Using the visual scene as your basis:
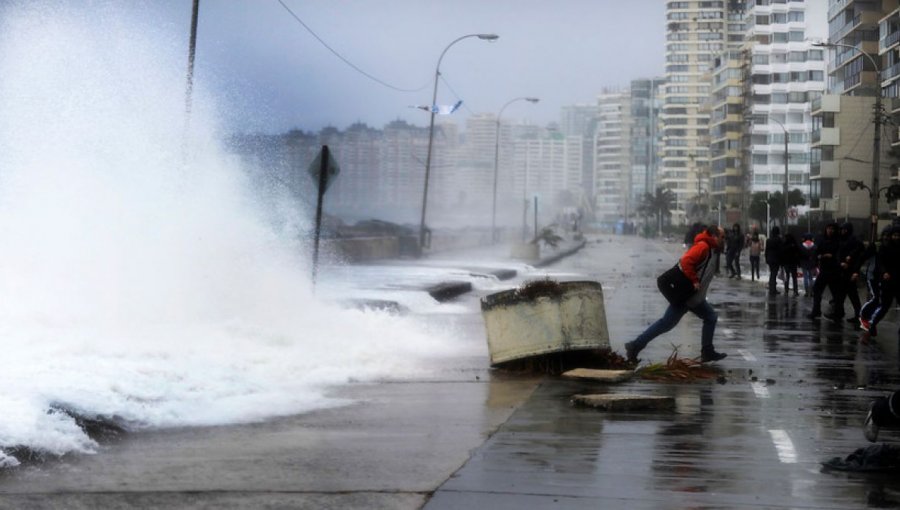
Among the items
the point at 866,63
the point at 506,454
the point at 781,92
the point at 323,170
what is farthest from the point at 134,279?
the point at 781,92

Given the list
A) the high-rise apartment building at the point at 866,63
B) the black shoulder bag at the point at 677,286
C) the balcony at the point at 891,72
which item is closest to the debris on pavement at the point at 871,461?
the black shoulder bag at the point at 677,286

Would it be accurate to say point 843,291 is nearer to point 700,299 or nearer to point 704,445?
point 700,299

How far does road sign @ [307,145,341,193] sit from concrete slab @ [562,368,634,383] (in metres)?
8.66

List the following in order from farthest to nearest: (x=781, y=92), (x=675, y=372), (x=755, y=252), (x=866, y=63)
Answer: (x=781, y=92)
(x=866, y=63)
(x=755, y=252)
(x=675, y=372)

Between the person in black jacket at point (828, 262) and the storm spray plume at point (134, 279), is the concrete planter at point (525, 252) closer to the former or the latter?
the storm spray plume at point (134, 279)

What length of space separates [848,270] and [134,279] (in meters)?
12.2

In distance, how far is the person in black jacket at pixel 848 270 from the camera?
2312 centimetres

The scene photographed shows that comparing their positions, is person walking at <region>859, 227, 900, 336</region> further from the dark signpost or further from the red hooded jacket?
the dark signpost

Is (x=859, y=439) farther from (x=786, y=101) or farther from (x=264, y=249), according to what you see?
(x=786, y=101)

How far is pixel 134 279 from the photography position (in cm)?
2381

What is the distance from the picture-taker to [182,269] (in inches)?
971

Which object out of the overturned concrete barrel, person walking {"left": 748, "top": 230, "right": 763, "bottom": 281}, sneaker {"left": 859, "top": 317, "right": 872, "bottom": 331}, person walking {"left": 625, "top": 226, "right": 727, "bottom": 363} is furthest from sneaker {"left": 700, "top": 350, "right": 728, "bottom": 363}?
person walking {"left": 748, "top": 230, "right": 763, "bottom": 281}

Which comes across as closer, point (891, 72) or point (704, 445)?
point (704, 445)

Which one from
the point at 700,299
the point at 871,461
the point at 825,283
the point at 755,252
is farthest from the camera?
the point at 755,252
